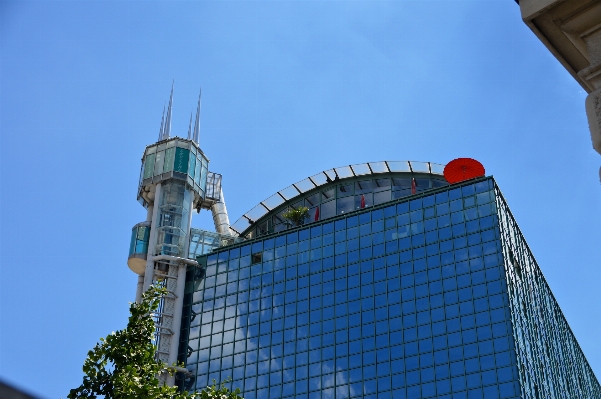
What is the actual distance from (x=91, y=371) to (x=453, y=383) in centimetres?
3984

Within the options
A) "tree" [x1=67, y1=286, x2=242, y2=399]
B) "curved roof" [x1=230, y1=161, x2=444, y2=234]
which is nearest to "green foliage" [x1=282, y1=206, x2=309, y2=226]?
"curved roof" [x1=230, y1=161, x2=444, y2=234]

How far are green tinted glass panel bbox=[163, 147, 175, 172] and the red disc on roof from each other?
25417 millimetres

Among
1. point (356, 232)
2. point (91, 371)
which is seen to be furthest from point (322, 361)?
point (91, 371)

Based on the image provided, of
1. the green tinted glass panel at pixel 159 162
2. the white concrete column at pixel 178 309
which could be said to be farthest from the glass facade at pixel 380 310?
the green tinted glass panel at pixel 159 162

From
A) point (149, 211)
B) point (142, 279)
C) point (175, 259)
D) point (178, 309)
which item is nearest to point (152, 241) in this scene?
point (175, 259)

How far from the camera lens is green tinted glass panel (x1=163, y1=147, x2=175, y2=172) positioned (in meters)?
82.4

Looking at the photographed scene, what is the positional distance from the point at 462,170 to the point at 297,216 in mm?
15929

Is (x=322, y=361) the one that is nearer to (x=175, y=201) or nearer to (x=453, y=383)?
(x=453, y=383)

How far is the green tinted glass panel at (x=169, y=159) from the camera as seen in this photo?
82.4m

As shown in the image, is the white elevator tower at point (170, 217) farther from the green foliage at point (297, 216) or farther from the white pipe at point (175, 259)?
the green foliage at point (297, 216)

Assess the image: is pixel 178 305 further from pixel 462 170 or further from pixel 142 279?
pixel 462 170

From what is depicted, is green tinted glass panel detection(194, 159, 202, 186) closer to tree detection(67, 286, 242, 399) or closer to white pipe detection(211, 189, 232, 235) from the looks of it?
white pipe detection(211, 189, 232, 235)

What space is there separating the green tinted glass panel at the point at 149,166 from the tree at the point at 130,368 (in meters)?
56.9

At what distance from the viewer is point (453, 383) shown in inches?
2400
